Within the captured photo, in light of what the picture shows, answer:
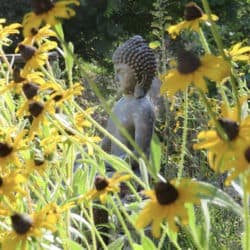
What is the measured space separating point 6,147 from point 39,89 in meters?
0.11

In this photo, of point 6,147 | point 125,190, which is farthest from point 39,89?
point 125,190

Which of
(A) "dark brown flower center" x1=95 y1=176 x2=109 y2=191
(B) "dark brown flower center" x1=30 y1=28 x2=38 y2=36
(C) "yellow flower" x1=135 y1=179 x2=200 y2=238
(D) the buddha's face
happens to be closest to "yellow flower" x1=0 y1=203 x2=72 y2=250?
(A) "dark brown flower center" x1=95 y1=176 x2=109 y2=191

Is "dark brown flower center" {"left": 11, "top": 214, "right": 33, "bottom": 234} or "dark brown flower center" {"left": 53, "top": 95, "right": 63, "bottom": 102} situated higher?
"dark brown flower center" {"left": 53, "top": 95, "right": 63, "bottom": 102}

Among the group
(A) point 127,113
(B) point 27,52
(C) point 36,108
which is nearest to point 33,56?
(B) point 27,52

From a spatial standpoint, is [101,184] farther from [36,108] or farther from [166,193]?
[166,193]

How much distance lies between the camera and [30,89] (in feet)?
4.03

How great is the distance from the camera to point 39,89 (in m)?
1.24

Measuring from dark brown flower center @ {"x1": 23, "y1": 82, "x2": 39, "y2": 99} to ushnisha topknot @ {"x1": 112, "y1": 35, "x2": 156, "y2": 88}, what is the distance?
59.1 inches

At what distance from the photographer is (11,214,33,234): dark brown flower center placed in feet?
3.51

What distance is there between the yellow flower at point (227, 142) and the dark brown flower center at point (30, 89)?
37 centimetres

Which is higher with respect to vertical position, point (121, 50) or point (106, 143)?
point (121, 50)

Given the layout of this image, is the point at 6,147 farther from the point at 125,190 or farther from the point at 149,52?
the point at 149,52

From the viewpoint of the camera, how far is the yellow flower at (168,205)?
890mm

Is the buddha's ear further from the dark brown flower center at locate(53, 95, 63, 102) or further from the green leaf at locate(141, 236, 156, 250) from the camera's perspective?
the green leaf at locate(141, 236, 156, 250)
